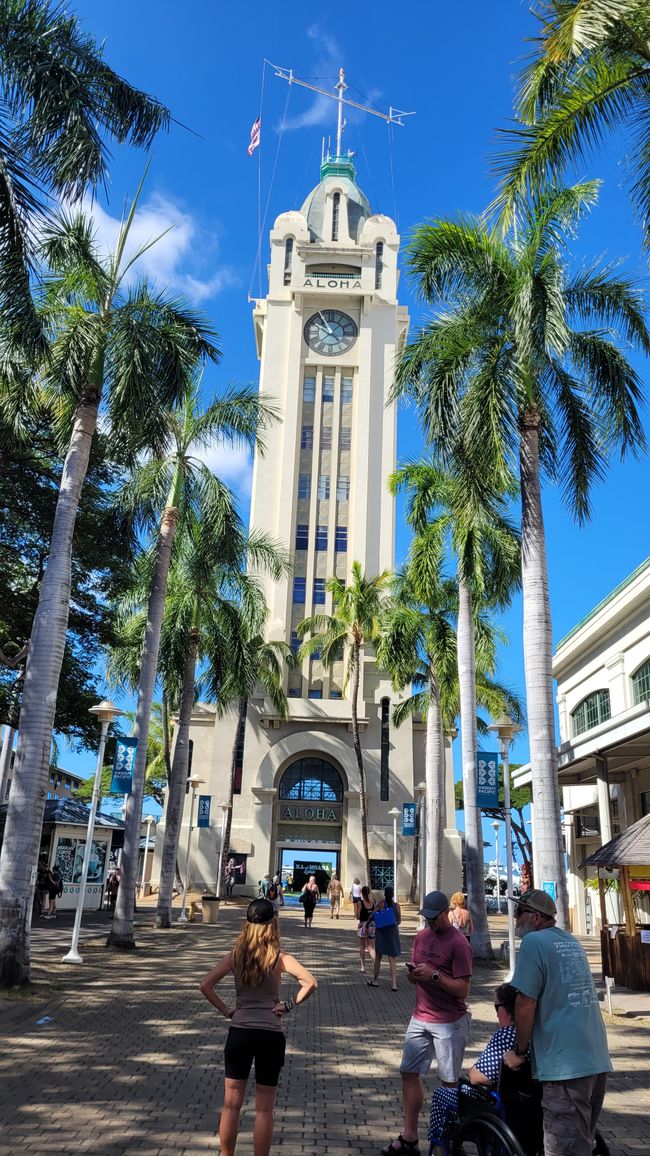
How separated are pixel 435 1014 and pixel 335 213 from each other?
5699 centimetres

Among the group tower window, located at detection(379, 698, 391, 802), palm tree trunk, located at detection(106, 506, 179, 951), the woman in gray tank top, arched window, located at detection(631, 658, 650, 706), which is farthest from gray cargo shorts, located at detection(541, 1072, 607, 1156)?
tower window, located at detection(379, 698, 391, 802)

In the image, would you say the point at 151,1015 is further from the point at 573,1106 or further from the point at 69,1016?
the point at 573,1106

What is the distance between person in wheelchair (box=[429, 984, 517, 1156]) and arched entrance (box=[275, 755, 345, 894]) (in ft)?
129

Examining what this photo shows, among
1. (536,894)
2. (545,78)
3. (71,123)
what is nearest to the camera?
(536,894)

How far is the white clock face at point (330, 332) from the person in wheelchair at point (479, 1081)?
49105 millimetres

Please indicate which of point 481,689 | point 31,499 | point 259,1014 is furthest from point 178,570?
point 259,1014

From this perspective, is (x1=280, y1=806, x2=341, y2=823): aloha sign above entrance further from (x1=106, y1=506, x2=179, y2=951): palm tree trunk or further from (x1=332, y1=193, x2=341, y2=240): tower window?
(x1=332, y1=193, x2=341, y2=240): tower window

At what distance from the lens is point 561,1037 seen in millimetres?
4043

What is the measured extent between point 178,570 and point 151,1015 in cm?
1657

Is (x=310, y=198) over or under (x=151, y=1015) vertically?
over

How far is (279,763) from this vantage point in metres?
42.3

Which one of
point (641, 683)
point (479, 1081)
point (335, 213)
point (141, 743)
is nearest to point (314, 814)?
point (641, 683)

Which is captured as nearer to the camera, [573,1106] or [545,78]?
[573,1106]

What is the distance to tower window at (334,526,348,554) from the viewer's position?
157 ft
